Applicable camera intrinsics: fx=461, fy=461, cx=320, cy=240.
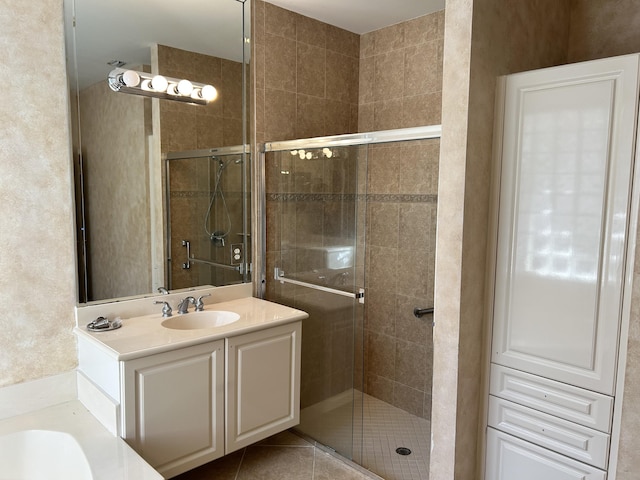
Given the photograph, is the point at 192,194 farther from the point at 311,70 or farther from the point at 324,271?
the point at 311,70

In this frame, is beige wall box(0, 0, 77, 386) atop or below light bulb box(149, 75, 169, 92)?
below

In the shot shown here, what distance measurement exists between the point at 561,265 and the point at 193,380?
1744 millimetres

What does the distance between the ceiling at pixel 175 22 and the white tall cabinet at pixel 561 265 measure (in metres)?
1.50

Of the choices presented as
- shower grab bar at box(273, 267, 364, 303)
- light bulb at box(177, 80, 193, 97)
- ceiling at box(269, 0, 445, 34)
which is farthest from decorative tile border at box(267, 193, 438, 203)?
ceiling at box(269, 0, 445, 34)

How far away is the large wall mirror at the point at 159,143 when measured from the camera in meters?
2.38

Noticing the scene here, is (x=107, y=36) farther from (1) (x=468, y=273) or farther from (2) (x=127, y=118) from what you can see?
(1) (x=468, y=273)

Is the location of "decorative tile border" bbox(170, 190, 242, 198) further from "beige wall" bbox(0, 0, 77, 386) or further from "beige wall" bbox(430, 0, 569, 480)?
"beige wall" bbox(430, 0, 569, 480)

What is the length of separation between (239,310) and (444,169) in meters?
1.49

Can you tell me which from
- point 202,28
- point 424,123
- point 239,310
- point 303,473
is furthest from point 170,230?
point 424,123

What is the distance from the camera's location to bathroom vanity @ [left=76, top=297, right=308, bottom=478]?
82.6 inches

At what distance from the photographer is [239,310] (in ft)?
9.11

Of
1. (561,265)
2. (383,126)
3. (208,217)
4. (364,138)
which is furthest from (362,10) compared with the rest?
(561,265)

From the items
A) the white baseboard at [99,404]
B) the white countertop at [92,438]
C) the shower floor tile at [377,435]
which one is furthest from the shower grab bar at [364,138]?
the white countertop at [92,438]

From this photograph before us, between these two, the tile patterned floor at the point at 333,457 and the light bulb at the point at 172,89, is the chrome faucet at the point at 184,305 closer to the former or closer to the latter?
the tile patterned floor at the point at 333,457
